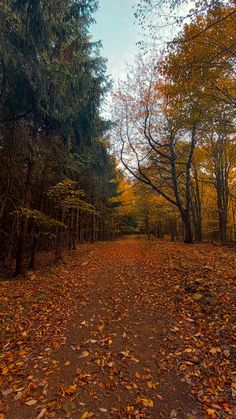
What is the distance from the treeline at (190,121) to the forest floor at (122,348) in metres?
5.31

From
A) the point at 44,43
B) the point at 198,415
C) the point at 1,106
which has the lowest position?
the point at 198,415

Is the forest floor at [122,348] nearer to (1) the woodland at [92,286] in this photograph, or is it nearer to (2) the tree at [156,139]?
(1) the woodland at [92,286]

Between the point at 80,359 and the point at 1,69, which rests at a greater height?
the point at 1,69

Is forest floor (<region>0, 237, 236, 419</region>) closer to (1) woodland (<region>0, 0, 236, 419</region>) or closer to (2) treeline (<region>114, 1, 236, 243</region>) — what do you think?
(1) woodland (<region>0, 0, 236, 419</region>)

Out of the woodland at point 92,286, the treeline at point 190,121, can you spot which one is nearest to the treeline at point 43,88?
the woodland at point 92,286

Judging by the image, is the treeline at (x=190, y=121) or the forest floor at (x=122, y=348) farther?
the treeline at (x=190, y=121)

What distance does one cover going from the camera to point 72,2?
5.45 metres

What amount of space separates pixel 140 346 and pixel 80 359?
97 centimetres

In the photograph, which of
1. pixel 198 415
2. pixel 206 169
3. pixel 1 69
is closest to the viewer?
pixel 198 415

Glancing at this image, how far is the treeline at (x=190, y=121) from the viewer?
576cm

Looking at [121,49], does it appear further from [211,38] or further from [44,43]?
[44,43]

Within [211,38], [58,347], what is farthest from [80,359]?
[211,38]

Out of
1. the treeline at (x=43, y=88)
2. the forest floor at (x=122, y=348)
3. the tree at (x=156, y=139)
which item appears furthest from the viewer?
the tree at (x=156, y=139)

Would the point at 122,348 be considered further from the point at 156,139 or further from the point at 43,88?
the point at 156,139
